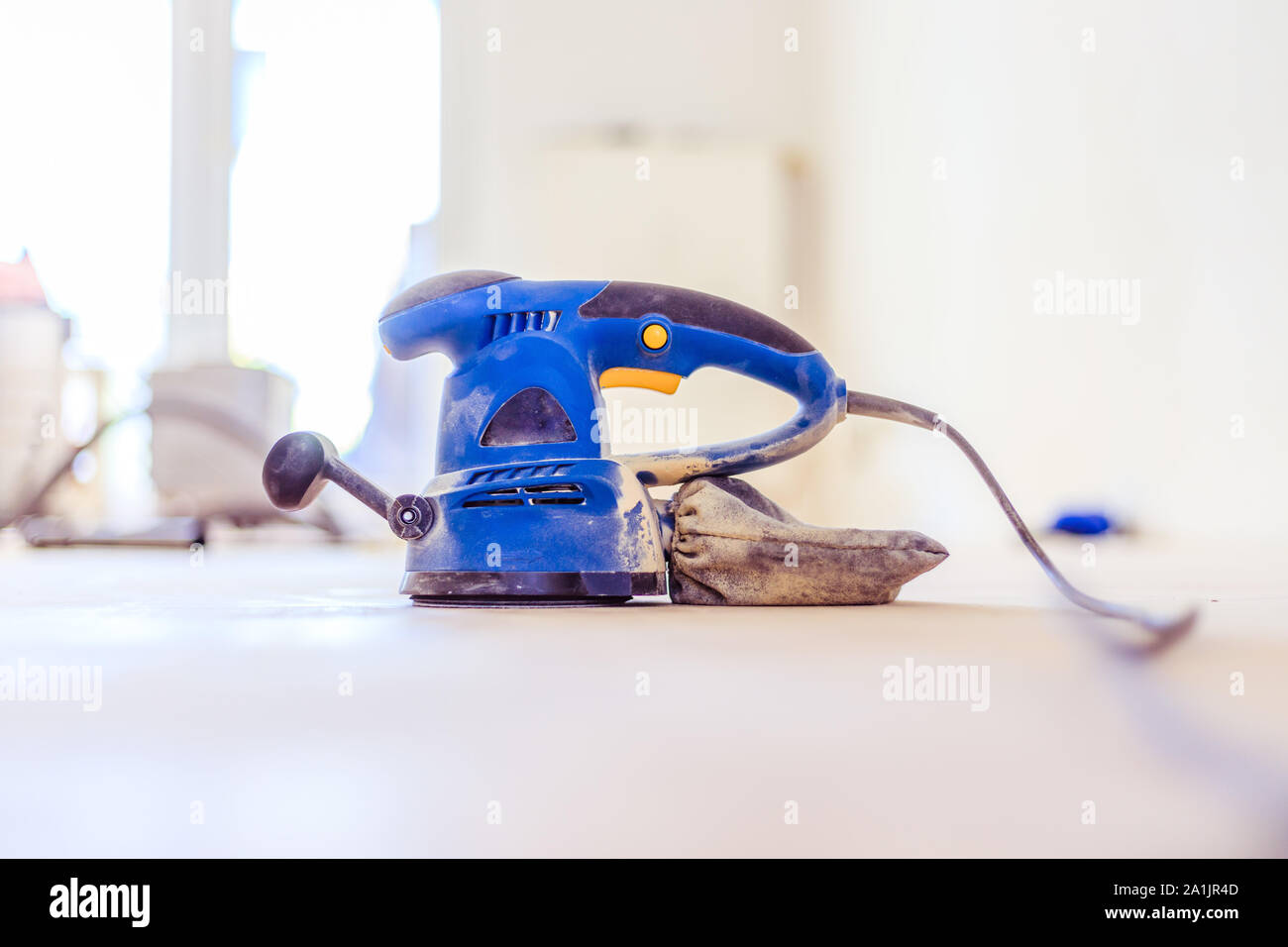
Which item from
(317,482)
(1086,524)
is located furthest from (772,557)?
(1086,524)

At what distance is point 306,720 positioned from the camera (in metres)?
0.38

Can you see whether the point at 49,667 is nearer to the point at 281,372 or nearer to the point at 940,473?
the point at 940,473

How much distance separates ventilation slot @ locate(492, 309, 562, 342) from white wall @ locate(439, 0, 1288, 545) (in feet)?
3.87

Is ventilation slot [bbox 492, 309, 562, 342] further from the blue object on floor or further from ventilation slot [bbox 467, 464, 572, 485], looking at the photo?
the blue object on floor

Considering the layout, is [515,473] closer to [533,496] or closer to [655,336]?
[533,496]

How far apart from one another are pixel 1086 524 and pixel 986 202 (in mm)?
A: 809

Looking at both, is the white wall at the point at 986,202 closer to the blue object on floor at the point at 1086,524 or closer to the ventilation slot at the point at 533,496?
the blue object on floor at the point at 1086,524

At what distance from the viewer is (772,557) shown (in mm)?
710

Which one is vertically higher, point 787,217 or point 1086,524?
point 787,217

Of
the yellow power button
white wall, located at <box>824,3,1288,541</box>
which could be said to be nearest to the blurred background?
white wall, located at <box>824,3,1288,541</box>

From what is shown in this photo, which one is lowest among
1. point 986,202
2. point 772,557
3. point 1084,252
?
point 772,557

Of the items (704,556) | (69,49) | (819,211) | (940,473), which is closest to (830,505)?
(940,473)
